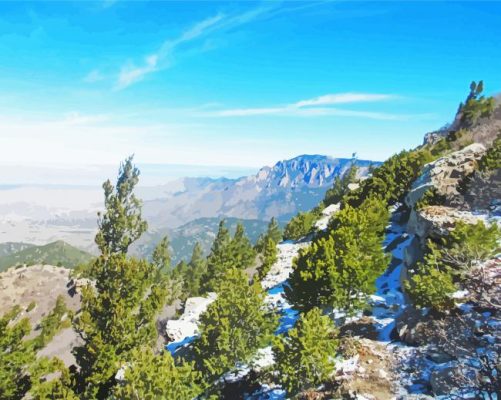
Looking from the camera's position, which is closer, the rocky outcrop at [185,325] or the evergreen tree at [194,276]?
the rocky outcrop at [185,325]

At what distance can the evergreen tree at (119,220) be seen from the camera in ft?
147

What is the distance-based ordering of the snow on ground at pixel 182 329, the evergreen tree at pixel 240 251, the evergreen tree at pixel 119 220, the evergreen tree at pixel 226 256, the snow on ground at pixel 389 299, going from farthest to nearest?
the evergreen tree at pixel 240 251
the evergreen tree at pixel 226 256
the snow on ground at pixel 182 329
the evergreen tree at pixel 119 220
the snow on ground at pixel 389 299

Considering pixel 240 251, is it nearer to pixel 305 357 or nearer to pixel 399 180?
pixel 399 180

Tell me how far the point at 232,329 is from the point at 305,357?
321 inches

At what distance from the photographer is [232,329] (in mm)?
33625

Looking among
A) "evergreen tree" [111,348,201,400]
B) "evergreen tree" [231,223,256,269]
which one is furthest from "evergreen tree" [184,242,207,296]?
"evergreen tree" [111,348,201,400]

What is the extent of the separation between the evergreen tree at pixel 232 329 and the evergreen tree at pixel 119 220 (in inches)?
666

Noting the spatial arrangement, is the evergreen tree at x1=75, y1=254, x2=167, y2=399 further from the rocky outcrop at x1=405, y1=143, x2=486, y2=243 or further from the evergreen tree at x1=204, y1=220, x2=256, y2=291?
the evergreen tree at x1=204, y1=220, x2=256, y2=291

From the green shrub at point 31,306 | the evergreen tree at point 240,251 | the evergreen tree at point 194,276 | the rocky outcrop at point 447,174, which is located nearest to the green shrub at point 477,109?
the rocky outcrop at point 447,174

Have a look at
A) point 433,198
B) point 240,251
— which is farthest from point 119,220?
point 240,251

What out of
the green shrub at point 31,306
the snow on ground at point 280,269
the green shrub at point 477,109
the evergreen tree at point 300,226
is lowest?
the green shrub at point 31,306

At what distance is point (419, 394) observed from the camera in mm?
25688

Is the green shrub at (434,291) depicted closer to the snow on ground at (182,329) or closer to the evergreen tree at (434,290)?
the evergreen tree at (434,290)

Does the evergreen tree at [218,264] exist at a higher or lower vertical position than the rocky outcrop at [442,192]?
lower
